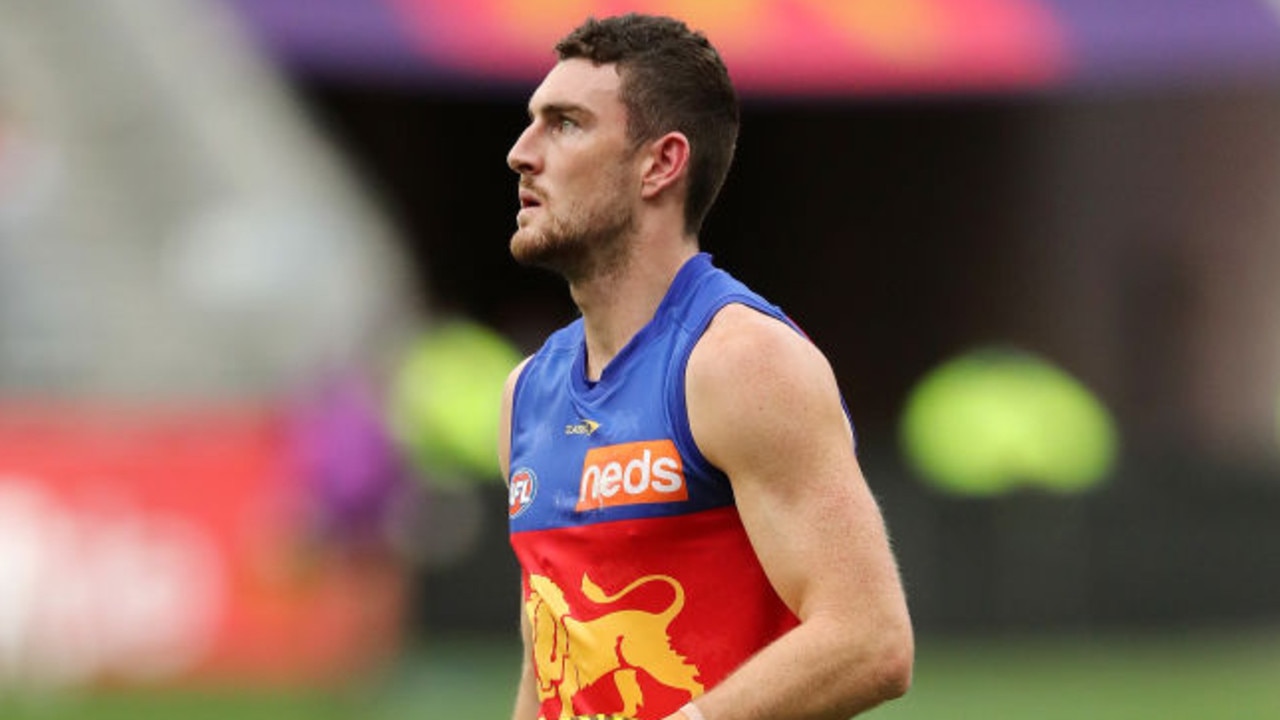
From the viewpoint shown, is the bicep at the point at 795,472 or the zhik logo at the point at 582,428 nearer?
the bicep at the point at 795,472

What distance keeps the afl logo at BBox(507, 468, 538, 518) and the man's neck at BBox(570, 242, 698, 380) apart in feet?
0.83

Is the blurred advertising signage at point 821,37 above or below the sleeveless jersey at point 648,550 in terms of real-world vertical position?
above

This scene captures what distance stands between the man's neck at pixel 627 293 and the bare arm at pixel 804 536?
44 cm

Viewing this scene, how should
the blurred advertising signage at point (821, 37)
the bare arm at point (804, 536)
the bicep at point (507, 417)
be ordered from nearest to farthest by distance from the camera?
the bare arm at point (804, 536) < the bicep at point (507, 417) < the blurred advertising signage at point (821, 37)

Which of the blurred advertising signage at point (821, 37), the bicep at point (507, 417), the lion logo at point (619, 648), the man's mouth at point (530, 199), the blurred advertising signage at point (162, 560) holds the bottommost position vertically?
the lion logo at point (619, 648)

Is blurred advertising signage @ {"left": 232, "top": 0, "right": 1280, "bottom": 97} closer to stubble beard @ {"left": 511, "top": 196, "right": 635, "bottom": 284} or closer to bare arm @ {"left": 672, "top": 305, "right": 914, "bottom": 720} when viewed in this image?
stubble beard @ {"left": 511, "top": 196, "right": 635, "bottom": 284}

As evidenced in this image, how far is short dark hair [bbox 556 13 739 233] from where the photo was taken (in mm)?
5605

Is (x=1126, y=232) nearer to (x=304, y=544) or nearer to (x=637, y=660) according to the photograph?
(x=304, y=544)

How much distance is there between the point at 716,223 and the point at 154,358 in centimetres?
1068

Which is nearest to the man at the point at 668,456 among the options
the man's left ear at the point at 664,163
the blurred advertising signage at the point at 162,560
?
the man's left ear at the point at 664,163

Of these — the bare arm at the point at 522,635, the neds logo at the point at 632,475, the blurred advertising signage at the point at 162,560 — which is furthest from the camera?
the blurred advertising signage at the point at 162,560

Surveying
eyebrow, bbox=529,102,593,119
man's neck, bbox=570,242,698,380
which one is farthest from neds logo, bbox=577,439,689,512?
eyebrow, bbox=529,102,593,119

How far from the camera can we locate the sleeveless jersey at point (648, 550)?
17.5 feet

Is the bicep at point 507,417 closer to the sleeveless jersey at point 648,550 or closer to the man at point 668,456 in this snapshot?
the man at point 668,456
